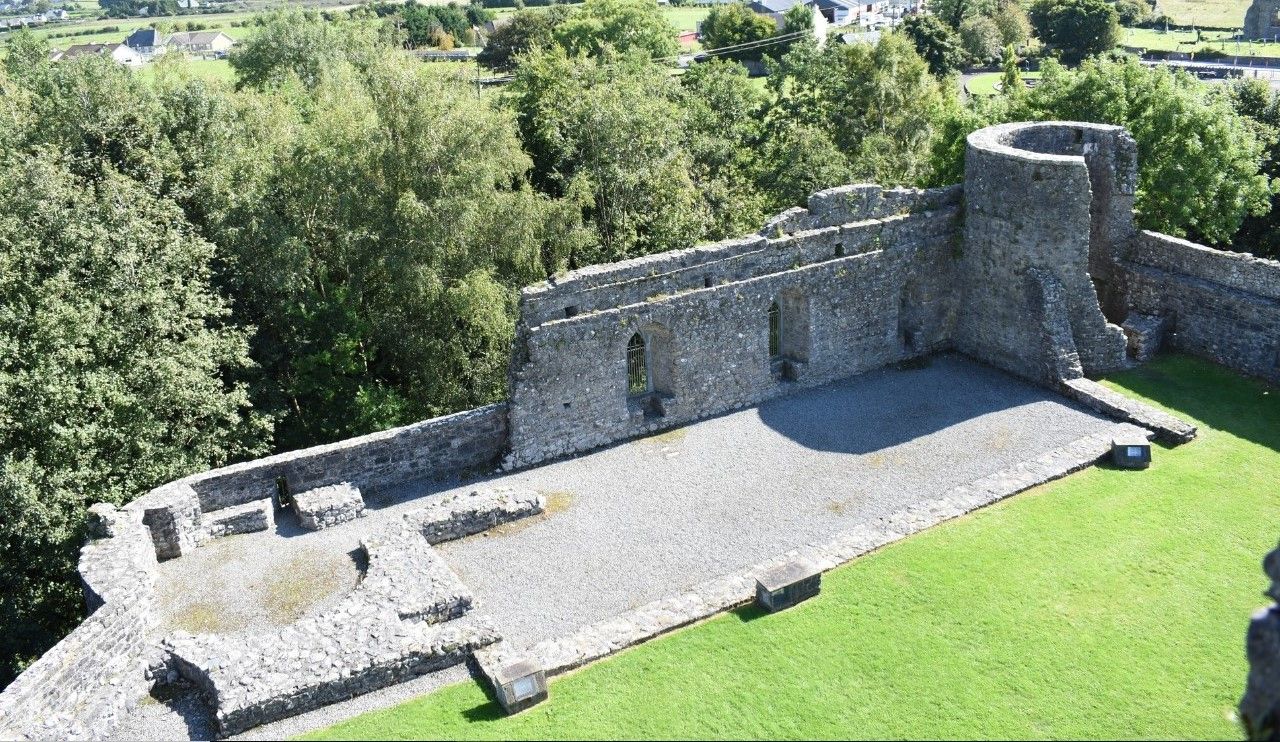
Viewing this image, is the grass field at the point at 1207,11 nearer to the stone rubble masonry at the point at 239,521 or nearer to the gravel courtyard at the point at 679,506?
the gravel courtyard at the point at 679,506

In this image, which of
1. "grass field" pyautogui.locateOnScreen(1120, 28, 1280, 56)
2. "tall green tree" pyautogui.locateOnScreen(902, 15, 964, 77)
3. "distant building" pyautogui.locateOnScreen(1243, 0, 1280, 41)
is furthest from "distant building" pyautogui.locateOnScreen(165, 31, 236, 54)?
"distant building" pyautogui.locateOnScreen(1243, 0, 1280, 41)

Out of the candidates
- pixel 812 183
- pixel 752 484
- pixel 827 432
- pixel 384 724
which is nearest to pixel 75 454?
pixel 384 724

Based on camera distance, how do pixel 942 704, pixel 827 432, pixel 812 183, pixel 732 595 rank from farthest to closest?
pixel 812 183 < pixel 827 432 < pixel 732 595 < pixel 942 704

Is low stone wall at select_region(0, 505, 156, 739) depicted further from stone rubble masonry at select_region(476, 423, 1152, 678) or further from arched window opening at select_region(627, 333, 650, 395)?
arched window opening at select_region(627, 333, 650, 395)

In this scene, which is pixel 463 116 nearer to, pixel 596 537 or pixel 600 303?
pixel 600 303

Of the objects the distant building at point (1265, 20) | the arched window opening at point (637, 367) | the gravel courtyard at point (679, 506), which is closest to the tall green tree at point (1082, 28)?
the distant building at point (1265, 20)

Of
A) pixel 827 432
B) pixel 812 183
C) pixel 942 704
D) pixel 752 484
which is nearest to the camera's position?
pixel 942 704
